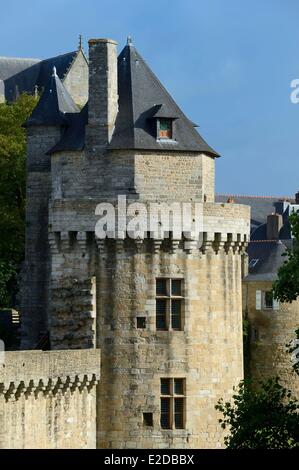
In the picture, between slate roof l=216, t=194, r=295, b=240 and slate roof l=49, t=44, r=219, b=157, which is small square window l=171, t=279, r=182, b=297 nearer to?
slate roof l=49, t=44, r=219, b=157

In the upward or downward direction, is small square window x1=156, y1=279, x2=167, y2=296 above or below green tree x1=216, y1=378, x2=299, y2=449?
above

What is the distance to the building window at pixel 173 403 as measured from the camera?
5575 cm

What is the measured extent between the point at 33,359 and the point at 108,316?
410cm

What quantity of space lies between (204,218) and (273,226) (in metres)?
36.3

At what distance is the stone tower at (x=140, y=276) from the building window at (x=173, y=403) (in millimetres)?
29

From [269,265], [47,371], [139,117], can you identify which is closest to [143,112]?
[139,117]

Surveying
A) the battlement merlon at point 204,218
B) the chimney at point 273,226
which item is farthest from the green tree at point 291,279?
the chimney at point 273,226

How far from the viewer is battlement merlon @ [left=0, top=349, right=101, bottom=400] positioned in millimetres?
50969

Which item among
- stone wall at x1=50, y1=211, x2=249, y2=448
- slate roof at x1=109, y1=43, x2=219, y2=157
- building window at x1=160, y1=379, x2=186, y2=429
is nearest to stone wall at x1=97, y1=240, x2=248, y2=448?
stone wall at x1=50, y1=211, x2=249, y2=448

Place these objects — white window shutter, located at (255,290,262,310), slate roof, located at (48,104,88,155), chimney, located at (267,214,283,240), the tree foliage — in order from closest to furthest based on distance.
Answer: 1. the tree foliage
2. slate roof, located at (48,104,88,155)
3. white window shutter, located at (255,290,262,310)
4. chimney, located at (267,214,283,240)

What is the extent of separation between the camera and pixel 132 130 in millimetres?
56312

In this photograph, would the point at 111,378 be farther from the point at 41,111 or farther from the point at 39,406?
the point at 41,111
